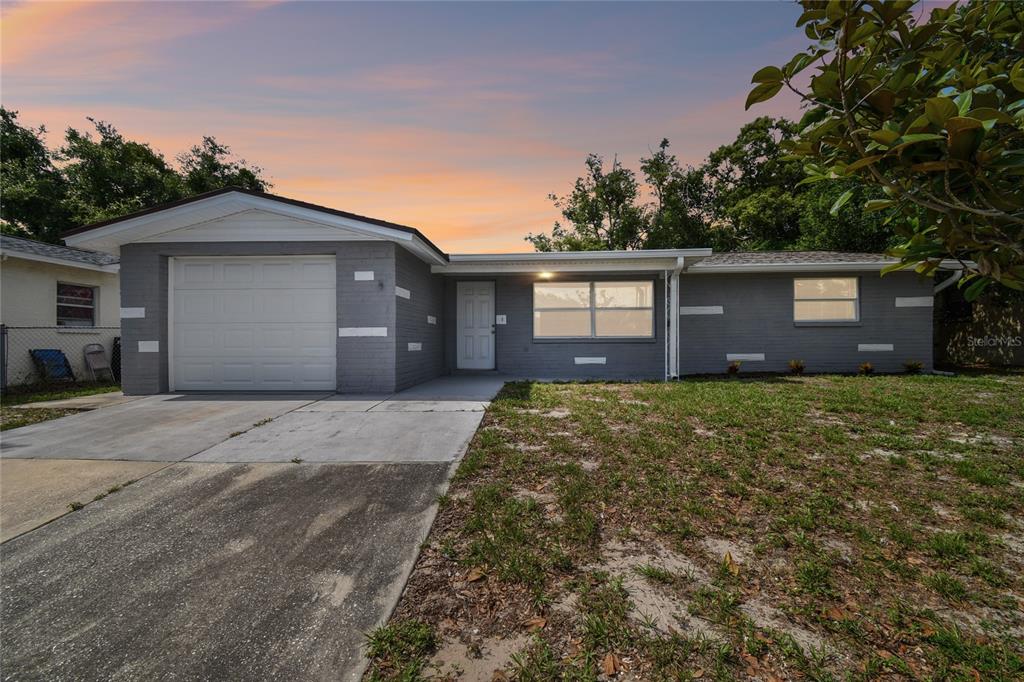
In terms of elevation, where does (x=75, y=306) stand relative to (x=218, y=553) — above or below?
above

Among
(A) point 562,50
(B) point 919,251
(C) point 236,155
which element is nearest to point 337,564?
(B) point 919,251

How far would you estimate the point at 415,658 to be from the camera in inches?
62.0

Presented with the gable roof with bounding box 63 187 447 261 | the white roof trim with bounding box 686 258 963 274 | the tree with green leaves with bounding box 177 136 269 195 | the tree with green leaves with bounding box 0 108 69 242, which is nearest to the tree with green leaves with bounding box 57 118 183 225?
the tree with green leaves with bounding box 0 108 69 242

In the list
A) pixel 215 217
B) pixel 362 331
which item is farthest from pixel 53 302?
pixel 362 331

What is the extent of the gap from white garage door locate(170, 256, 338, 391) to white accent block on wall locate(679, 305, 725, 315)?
8358mm

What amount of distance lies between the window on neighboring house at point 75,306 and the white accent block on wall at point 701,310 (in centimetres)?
1575

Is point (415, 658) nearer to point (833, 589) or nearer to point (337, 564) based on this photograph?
point (337, 564)

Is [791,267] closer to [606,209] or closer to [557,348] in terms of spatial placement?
[557,348]

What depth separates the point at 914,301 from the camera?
1001 cm

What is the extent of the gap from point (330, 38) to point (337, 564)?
761 cm

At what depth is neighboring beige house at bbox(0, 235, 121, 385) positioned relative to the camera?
8.91 metres

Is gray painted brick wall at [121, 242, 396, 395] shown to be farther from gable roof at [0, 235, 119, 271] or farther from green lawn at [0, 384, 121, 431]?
gable roof at [0, 235, 119, 271]

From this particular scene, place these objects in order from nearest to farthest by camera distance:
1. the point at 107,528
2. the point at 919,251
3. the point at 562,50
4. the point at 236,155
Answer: the point at 919,251 < the point at 107,528 < the point at 562,50 < the point at 236,155

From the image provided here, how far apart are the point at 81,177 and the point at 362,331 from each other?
23.8m
